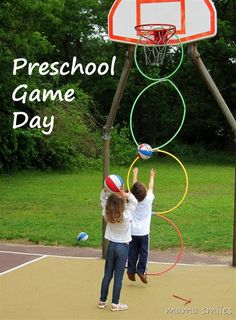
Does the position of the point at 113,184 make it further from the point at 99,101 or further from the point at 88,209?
the point at 99,101

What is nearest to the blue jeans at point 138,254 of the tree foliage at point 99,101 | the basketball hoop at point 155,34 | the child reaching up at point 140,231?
the child reaching up at point 140,231

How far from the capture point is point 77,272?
6727 mm

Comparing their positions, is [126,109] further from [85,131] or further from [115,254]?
[115,254]

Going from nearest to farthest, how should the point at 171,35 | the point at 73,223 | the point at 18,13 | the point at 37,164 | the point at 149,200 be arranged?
1. the point at 149,200
2. the point at 171,35
3. the point at 73,223
4. the point at 18,13
5. the point at 37,164

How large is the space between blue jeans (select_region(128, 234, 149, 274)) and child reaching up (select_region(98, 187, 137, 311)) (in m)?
0.86

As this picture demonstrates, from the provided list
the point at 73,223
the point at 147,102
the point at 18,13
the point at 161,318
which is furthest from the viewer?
the point at 147,102

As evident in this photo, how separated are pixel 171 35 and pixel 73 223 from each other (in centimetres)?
491

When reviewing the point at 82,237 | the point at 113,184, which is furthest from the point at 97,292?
the point at 82,237

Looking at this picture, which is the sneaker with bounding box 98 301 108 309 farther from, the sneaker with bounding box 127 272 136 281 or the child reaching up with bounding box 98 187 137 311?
the sneaker with bounding box 127 272 136 281

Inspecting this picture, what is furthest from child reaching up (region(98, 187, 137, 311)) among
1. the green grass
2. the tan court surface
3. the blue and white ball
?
the blue and white ball

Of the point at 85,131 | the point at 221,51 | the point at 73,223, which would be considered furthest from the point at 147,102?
the point at 73,223

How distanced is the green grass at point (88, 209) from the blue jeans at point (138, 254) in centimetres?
252

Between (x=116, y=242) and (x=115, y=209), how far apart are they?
0.35 m

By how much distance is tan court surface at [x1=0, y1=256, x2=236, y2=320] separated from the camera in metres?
5.08
